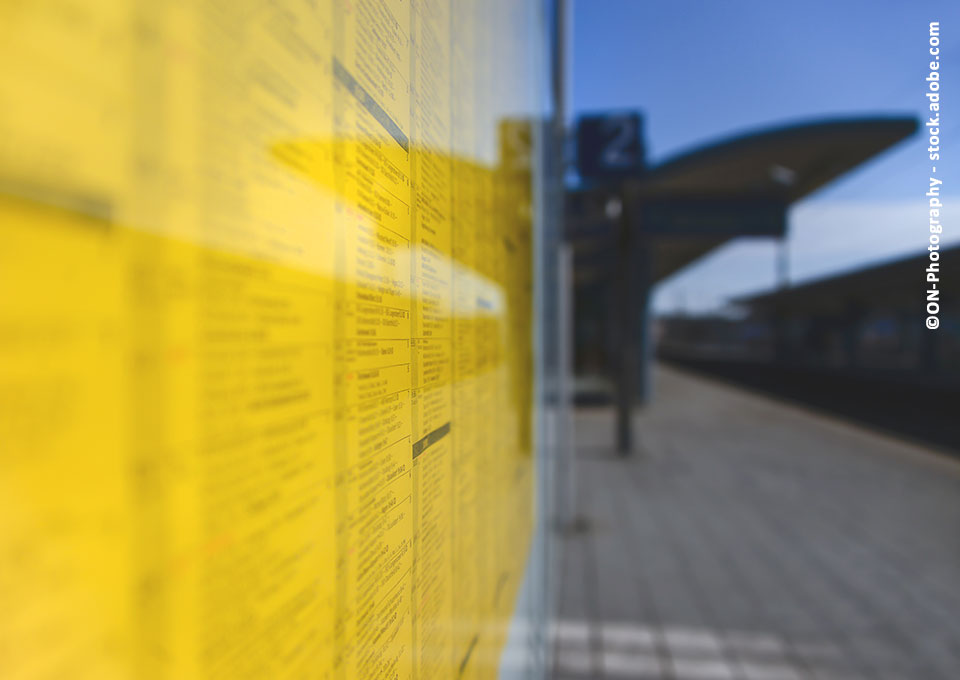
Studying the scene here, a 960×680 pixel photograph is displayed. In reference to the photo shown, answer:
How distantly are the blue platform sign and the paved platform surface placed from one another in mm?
2663

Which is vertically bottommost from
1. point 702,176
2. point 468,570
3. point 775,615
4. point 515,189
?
point 775,615

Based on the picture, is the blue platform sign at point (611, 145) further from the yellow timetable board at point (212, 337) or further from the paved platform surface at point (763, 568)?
the yellow timetable board at point (212, 337)

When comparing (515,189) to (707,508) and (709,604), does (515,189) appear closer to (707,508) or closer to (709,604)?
(709,604)

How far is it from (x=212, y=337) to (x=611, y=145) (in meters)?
4.39

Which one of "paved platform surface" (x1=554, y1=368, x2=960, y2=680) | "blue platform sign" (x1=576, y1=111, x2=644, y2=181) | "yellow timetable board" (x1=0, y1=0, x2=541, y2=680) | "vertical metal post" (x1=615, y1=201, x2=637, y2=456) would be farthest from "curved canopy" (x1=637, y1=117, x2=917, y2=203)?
"yellow timetable board" (x1=0, y1=0, x2=541, y2=680)

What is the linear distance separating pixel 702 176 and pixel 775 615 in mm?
6769

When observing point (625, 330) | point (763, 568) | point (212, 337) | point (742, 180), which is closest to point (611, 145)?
point (625, 330)

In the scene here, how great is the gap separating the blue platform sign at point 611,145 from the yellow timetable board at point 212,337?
392 cm

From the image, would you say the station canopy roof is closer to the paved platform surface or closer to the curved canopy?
the curved canopy

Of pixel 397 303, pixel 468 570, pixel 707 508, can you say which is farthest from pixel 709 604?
pixel 397 303

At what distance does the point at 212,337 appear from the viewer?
0.26 m

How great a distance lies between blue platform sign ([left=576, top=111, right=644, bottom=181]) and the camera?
13.6 ft

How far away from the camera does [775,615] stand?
2.51m

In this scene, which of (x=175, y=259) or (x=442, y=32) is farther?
(x=442, y=32)
